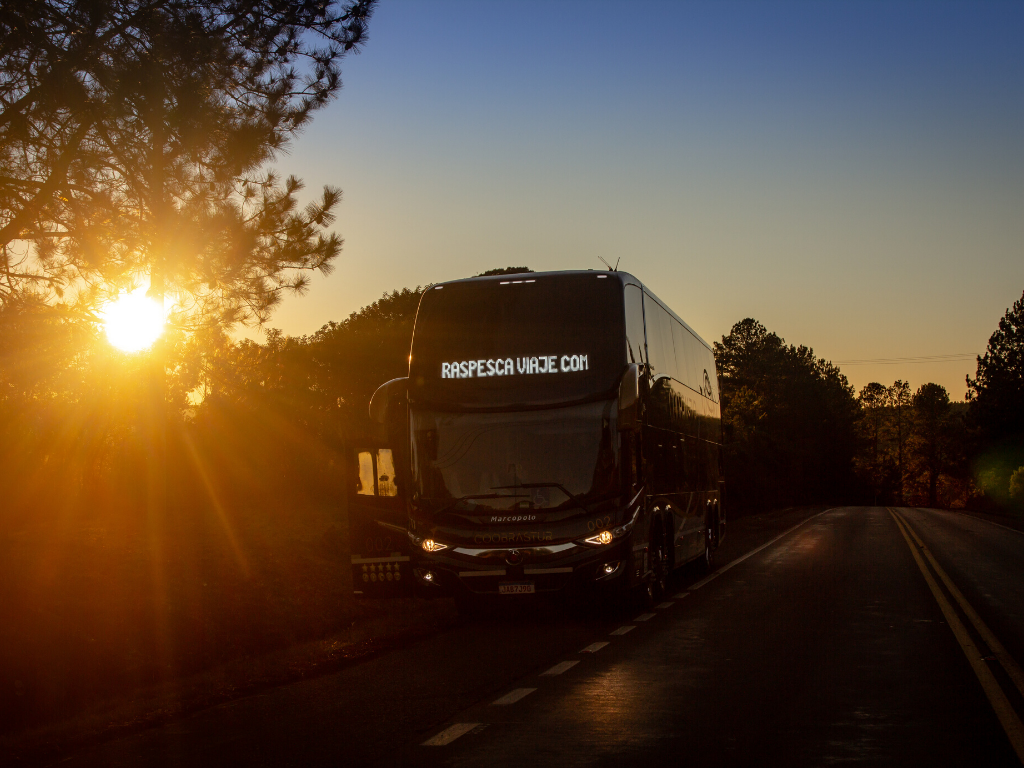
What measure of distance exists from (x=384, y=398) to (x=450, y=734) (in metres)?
7.74

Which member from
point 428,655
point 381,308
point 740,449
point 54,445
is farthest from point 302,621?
point 740,449

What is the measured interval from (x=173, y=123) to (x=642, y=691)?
8.15 metres

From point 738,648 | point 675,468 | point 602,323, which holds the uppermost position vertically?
point 602,323

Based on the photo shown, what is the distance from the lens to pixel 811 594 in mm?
17938

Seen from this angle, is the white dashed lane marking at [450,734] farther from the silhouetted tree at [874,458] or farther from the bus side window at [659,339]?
the silhouetted tree at [874,458]

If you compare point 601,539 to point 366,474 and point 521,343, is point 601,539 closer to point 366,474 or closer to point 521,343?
point 521,343

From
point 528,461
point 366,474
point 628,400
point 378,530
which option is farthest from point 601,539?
point 366,474

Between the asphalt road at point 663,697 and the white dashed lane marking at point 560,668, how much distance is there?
1.6 inches

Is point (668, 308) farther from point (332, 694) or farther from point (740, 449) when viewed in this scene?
point (740, 449)

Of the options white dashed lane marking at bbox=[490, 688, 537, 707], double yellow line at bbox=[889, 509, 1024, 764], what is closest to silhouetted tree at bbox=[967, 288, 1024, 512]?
double yellow line at bbox=[889, 509, 1024, 764]

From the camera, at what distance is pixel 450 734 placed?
7824 mm

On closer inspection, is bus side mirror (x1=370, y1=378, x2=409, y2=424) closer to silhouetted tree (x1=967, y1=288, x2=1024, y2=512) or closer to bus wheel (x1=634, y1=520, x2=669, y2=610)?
bus wheel (x1=634, y1=520, x2=669, y2=610)

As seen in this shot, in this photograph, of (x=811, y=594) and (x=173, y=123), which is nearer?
(x=173, y=123)

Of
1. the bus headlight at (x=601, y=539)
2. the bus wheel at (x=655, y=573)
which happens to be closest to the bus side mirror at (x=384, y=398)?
the bus headlight at (x=601, y=539)
